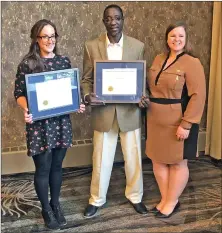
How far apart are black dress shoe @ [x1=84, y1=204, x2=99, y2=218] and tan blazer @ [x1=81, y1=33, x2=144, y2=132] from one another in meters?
0.55

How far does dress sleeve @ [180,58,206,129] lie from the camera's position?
2186mm

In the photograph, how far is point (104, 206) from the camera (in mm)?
2623

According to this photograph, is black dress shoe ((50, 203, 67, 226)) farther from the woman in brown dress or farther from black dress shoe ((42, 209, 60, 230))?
the woman in brown dress

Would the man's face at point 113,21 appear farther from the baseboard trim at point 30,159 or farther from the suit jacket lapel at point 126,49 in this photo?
the baseboard trim at point 30,159

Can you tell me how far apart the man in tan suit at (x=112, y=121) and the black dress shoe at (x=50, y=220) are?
9.0 inches

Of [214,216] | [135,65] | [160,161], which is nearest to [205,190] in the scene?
[214,216]

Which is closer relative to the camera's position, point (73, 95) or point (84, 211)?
point (73, 95)

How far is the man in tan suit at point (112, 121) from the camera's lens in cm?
224

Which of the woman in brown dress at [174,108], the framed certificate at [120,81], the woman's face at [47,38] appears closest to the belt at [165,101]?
the woman in brown dress at [174,108]

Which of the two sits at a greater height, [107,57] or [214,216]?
[107,57]

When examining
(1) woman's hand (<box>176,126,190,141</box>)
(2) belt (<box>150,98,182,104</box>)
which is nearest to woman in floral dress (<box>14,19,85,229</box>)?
(2) belt (<box>150,98,182,104</box>)

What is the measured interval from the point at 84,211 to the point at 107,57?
1037mm

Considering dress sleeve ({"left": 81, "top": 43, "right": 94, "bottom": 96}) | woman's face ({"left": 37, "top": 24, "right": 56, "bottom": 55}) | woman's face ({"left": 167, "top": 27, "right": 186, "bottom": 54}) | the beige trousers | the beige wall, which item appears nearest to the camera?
woman's face ({"left": 37, "top": 24, "right": 56, "bottom": 55})

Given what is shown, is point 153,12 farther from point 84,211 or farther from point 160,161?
point 84,211
